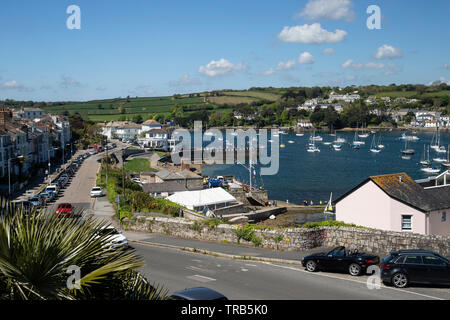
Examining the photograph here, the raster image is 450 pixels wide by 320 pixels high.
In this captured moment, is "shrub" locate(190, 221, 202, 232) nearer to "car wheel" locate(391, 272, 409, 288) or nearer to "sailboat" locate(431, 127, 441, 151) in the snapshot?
"car wheel" locate(391, 272, 409, 288)

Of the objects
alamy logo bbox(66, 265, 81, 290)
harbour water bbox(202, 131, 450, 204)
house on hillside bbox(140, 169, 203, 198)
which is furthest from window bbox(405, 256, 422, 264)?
harbour water bbox(202, 131, 450, 204)

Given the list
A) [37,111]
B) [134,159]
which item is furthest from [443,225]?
[37,111]

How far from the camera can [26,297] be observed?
23.1 feet

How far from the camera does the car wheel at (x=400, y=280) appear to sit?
14.8m

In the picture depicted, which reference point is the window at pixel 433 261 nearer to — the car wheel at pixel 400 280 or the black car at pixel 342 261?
the car wheel at pixel 400 280

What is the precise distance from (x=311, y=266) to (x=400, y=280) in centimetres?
364

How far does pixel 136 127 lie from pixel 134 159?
70911mm

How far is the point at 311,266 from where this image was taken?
17672 mm

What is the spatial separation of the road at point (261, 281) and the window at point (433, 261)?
0.81 m

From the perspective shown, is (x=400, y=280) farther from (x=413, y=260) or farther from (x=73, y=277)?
(x=73, y=277)

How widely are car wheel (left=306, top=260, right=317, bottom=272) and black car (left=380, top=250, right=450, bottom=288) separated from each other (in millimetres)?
2913

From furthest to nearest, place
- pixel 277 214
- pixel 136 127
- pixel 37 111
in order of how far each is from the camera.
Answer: pixel 136 127 → pixel 37 111 → pixel 277 214

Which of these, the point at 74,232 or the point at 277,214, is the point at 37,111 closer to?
the point at 277,214

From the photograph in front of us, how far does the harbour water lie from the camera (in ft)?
262
